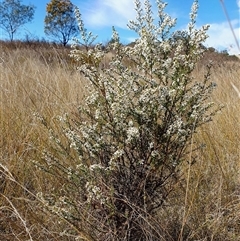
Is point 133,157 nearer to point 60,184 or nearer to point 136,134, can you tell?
point 136,134

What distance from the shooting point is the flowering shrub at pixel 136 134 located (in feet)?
4.51

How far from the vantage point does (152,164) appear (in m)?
1.43

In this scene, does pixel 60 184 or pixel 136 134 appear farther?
pixel 60 184

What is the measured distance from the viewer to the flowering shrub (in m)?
1.38

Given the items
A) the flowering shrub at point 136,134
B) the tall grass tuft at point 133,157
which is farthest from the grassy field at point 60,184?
the flowering shrub at point 136,134

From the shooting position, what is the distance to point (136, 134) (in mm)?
1316

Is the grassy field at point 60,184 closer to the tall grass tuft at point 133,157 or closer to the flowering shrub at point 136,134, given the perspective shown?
the tall grass tuft at point 133,157

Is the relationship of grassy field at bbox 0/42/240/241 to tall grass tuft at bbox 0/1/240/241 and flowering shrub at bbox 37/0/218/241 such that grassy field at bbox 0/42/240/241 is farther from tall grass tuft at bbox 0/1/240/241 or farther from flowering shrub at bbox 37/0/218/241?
flowering shrub at bbox 37/0/218/241

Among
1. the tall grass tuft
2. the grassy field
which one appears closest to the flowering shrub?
the tall grass tuft

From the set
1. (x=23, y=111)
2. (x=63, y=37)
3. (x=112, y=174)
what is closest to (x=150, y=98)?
(x=112, y=174)

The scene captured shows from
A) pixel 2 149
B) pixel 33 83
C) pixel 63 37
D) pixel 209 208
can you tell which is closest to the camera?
pixel 209 208

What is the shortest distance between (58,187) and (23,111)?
0.88 metres

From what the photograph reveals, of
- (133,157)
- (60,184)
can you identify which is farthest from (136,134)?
(60,184)

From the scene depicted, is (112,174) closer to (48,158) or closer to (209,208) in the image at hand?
(48,158)
